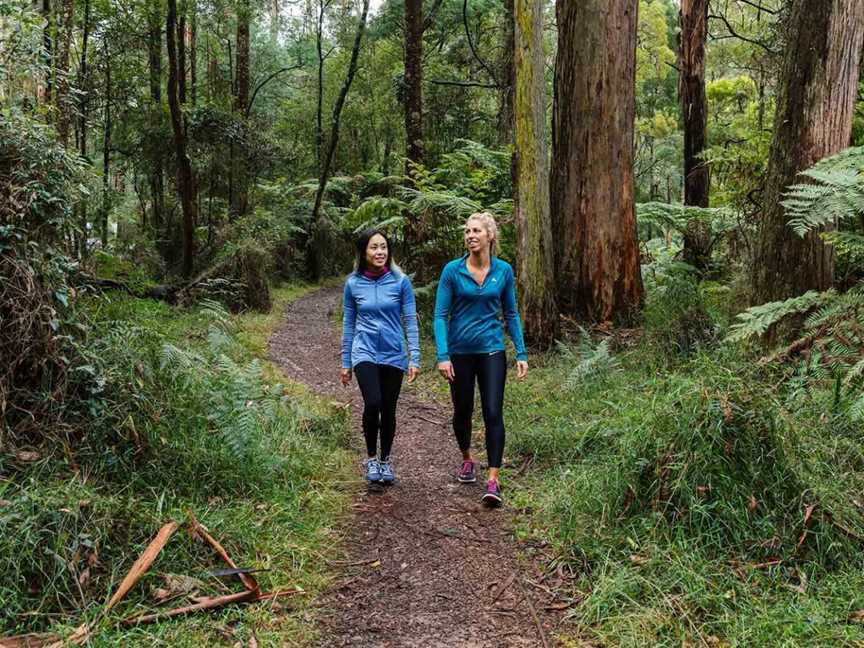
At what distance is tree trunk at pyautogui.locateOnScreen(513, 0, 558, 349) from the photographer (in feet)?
26.8

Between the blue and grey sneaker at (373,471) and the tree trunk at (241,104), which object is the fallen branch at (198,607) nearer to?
the blue and grey sneaker at (373,471)

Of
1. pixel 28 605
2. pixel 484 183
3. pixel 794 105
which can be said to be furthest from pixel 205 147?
pixel 28 605

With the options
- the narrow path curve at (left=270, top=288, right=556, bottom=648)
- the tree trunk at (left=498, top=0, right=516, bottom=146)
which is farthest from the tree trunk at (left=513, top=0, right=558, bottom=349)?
the tree trunk at (left=498, top=0, right=516, bottom=146)

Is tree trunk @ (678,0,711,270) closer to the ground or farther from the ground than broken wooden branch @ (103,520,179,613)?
farther from the ground

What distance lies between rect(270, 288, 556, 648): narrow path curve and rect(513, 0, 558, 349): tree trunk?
3.01m

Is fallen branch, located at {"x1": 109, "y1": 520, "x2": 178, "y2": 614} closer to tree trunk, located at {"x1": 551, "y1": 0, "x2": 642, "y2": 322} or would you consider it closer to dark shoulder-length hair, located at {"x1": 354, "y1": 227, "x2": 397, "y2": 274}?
dark shoulder-length hair, located at {"x1": 354, "y1": 227, "x2": 397, "y2": 274}

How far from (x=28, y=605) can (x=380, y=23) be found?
78.3ft

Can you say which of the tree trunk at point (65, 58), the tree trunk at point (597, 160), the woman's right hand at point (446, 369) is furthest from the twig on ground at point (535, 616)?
the tree trunk at point (65, 58)

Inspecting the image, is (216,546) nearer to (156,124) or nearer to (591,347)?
(591,347)

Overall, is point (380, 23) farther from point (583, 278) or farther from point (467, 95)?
point (583, 278)

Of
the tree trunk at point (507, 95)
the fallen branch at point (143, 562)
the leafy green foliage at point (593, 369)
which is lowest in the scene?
the fallen branch at point (143, 562)

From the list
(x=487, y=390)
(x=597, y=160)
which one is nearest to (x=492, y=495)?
(x=487, y=390)

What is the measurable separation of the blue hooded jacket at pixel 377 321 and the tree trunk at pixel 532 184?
3.62 meters

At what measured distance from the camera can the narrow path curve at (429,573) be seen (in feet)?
10.7
